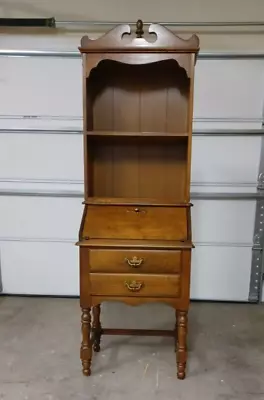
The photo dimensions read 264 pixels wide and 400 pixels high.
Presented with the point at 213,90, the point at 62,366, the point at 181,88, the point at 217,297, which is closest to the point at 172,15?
the point at 213,90

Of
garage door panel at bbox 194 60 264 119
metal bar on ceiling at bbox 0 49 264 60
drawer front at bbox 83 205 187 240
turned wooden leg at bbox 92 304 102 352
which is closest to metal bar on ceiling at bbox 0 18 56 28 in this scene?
metal bar on ceiling at bbox 0 49 264 60

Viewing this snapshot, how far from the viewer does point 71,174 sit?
2965mm

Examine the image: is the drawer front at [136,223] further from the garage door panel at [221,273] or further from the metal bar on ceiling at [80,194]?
the garage door panel at [221,273]

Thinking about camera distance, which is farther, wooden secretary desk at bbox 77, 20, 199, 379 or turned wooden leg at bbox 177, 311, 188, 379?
turned wooden leg at bbox 177, 311, 188, 379

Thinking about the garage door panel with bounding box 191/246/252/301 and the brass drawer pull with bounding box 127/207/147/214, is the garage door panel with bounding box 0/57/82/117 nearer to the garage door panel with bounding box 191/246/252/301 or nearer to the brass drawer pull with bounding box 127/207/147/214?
the brass drawer pull with bounding box 127/207/147/214

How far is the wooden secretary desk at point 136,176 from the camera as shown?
197 centimetres

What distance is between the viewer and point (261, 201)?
115 inches

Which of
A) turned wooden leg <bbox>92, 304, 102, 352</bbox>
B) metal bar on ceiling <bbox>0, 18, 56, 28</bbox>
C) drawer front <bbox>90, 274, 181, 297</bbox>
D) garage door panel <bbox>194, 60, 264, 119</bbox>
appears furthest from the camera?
garage door panel <bbox>194, 60, 264, 119</bbox>

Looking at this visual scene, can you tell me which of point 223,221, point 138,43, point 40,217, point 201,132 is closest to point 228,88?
point 201,132

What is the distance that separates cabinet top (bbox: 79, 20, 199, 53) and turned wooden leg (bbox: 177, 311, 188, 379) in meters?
1.29

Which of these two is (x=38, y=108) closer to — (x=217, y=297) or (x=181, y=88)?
(x=181, y=88)

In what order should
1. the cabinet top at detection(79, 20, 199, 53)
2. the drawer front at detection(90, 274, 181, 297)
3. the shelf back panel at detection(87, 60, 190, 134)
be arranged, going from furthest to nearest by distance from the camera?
the shelf back panel at detection(87, 60, 190, 134) < the drawer front at detection(90, 274, 181, 297) < the cabinet top at detection(79, 20, 199, 53)

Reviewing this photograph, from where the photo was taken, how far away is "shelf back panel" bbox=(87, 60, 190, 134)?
2289 mm

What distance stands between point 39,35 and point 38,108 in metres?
0.48
